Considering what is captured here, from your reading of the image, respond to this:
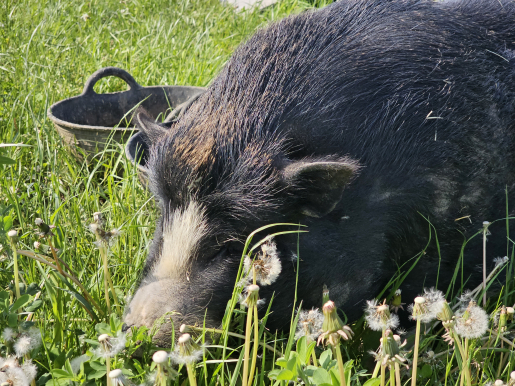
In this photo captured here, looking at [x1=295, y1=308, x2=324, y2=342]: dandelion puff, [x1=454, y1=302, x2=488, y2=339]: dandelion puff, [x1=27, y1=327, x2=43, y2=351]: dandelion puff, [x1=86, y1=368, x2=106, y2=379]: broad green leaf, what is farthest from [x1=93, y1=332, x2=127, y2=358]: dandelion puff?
[x1=454, y1=302, x2=488, y2=339]: dandelion puff

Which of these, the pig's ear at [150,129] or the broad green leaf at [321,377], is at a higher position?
the pig's ear at [150,129]

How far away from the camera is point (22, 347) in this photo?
169cm

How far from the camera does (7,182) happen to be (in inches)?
131

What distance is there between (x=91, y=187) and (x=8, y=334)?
6.04ft

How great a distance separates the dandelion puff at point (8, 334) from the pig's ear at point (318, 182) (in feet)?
3.35

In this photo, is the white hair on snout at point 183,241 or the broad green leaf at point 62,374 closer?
the broad green leaf at point 62,374

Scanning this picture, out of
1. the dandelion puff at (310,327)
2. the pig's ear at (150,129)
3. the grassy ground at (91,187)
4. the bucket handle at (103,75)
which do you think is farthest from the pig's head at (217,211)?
the bucket handle at (103,75)

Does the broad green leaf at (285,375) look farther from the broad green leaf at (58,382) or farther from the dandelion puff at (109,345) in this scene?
the broad green leaf at (58,382)

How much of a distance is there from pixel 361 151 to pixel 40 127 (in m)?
2.56

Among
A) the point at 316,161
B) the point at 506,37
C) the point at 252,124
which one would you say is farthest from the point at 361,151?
the point at 506,37

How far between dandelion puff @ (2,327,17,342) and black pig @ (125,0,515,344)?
53cm

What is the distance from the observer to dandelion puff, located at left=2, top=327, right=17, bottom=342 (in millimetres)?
1734

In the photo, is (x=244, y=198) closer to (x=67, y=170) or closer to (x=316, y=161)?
(x=316, y=161)

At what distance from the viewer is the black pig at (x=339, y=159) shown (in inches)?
90.4
